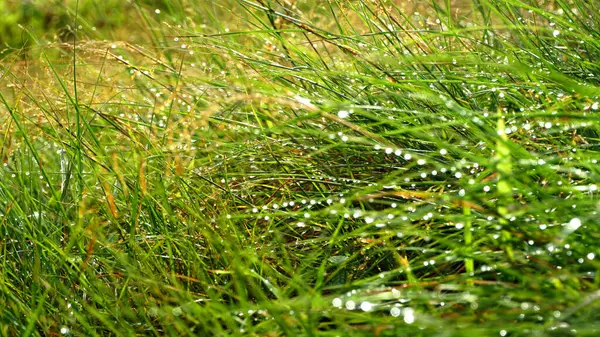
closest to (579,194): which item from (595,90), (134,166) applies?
(595,90)

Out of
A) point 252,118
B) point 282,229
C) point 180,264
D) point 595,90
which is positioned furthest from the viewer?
point 252,118

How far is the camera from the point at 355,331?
1108 mm

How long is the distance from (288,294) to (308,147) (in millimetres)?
389

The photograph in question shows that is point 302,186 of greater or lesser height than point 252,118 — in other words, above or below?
below

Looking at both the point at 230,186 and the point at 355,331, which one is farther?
the point at 230,186

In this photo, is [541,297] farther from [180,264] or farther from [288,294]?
[180,264]

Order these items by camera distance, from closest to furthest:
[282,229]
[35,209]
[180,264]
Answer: [180,264] → [282,229] → [35,209]

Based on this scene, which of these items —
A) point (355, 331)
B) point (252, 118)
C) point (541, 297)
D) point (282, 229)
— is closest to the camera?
point (541, 297)

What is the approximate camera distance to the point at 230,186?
5.40 feet

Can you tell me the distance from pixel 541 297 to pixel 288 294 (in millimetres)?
432

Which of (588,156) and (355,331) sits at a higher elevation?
(588,156)

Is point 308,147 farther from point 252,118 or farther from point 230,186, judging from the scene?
point 252,118

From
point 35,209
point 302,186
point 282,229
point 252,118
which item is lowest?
point 35,209

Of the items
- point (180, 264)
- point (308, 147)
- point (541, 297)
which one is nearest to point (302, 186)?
point (308, 147)
